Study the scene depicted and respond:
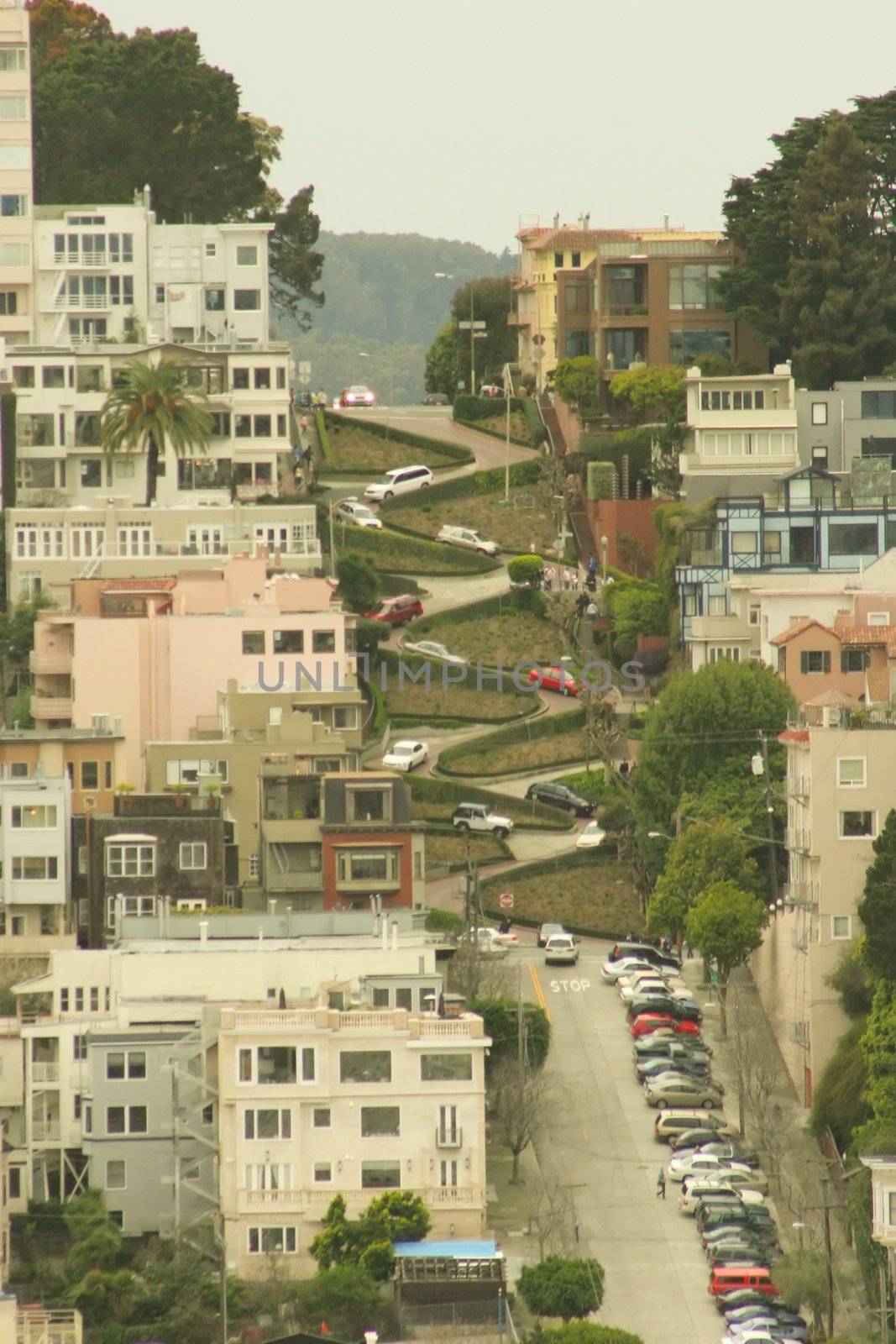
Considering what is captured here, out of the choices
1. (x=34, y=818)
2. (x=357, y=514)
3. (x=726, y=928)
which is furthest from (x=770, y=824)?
(x=357, y=514)

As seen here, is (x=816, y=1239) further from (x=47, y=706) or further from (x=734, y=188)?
(x=734, y=188)

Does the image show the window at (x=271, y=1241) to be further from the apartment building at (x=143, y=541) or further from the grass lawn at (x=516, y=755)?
the apartment building at (x=143, y=541)

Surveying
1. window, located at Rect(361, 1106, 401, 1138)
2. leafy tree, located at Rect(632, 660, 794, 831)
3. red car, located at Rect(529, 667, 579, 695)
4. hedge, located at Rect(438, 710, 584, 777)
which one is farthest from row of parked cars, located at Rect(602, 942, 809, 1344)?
red car, located at Rect(529, 667, 579, 695)

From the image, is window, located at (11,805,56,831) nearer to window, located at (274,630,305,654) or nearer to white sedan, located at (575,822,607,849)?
white sedan, located at (575,822,607,849)

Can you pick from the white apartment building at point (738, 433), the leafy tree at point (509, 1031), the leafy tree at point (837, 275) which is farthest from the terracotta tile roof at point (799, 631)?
the leafy tree at point (837, 275)

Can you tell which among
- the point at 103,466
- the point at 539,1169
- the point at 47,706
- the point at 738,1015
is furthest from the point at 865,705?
the point at 103,466
